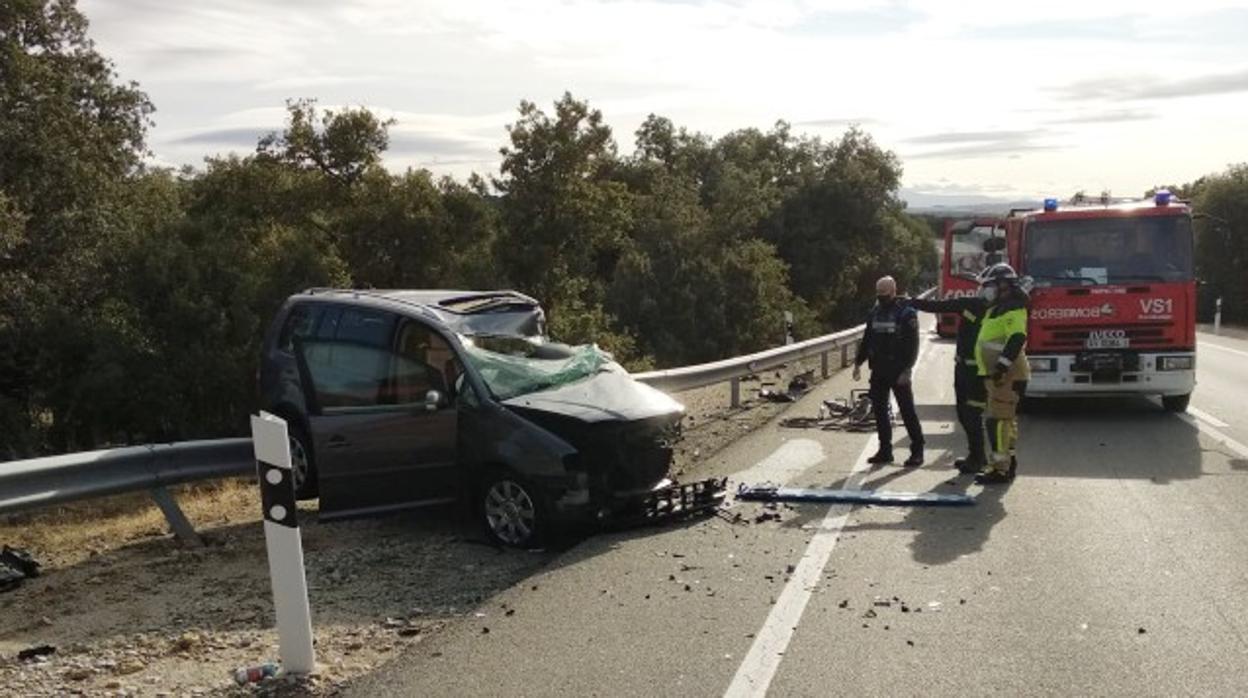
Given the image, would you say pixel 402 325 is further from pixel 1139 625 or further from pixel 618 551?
pixel 1139 625

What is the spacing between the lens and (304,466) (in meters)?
8.44

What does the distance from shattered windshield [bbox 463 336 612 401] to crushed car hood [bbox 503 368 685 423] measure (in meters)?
0.08

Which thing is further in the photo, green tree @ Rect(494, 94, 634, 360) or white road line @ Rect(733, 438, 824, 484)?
green tree @ Rect(494, 94, 634, 360)

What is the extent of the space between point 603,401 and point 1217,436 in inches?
311

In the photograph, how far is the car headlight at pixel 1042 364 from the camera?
44.0 feet

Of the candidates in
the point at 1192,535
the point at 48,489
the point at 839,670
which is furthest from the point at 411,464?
the point at 1192,535

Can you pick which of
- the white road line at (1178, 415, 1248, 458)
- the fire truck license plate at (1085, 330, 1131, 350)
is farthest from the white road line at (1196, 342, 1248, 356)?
the fire truck license plate at (1085, 330, 1131, 350)

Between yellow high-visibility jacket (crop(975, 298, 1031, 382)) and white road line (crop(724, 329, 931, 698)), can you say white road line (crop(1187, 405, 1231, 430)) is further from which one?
white road line (crop(724, 329, 931, 698))

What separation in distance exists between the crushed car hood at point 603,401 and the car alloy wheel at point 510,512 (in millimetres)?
565

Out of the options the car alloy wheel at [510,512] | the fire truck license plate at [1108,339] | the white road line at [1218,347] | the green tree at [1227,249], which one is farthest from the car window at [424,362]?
the green tree at [1227,249]

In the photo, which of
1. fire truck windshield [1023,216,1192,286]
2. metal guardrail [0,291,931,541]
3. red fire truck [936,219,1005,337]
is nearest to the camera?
metal guardrail [0,291,931,541]

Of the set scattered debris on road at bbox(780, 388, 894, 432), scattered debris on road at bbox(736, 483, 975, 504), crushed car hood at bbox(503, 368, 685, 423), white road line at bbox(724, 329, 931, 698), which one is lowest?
scattered debris on road at bbox(780, 388, 894, 432)

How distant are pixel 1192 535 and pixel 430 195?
25.3 m

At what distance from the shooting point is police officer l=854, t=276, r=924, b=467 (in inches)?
416
